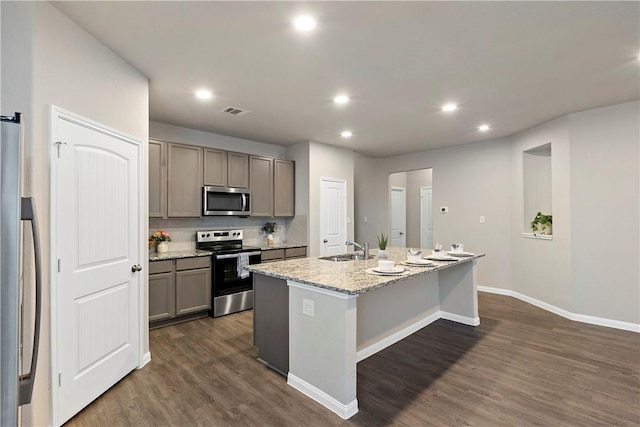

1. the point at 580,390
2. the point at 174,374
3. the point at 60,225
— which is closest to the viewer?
the point at 60,225

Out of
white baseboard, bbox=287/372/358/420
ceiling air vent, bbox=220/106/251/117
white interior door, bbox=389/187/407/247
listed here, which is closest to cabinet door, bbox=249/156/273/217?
ceiling air vent, bbox=220/106/251/117

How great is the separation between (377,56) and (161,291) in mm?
3428

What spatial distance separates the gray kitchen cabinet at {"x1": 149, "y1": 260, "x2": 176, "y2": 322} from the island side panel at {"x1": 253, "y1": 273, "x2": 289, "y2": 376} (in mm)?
1491

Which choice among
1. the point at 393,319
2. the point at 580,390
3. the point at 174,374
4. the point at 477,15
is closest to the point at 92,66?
the point at 174,374

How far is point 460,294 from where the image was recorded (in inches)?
158

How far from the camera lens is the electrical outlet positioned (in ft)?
7.77

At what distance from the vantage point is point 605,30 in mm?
2248

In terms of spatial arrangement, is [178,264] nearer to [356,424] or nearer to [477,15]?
[356,424]

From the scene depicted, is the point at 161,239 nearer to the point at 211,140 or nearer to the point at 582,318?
the point at 211,140

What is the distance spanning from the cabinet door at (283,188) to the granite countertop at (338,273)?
7.52ft

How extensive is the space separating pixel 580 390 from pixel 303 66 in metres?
3.41

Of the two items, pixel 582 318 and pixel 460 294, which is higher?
pixel 460 294

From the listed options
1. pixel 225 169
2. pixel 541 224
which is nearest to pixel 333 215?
pixel 225 169

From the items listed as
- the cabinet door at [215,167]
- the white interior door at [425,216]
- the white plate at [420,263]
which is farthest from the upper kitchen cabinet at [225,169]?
the white interior door at [425,216]
